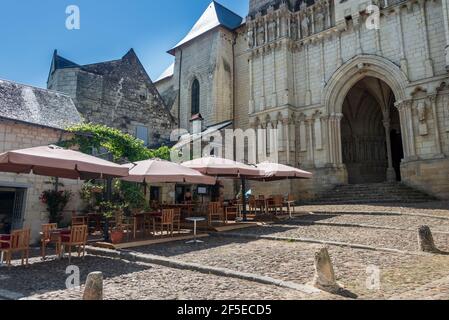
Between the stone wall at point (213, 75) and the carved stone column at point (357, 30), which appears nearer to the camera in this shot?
the carved stone column at point (357, 30)

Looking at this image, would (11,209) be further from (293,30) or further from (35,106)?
(293,30)

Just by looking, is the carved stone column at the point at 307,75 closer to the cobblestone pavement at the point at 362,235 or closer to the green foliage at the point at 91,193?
the cobblestone pavement at the point at 362,235

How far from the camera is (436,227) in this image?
8469mm

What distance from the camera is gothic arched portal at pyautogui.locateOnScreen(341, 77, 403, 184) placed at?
20734 mm

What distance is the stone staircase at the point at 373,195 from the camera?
555 inches

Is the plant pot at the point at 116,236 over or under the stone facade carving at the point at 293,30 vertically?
under

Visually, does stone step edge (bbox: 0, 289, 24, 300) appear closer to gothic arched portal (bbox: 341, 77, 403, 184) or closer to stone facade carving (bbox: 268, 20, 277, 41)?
stone facade carving (bbox: 268, 20, 277, 41)

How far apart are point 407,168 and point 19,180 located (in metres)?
15.2

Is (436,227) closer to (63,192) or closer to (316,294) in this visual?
(316,294)

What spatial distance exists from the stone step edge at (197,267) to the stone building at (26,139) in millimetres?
3707

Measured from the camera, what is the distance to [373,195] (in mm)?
14938

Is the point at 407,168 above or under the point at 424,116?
under

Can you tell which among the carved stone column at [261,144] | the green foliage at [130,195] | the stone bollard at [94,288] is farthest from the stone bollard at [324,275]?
the carved stone column at [261,144]
